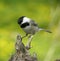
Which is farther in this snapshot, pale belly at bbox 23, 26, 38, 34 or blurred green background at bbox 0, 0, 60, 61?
blurred green background at bbox 0, 0, 60, 61

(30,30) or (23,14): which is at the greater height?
(30,30)

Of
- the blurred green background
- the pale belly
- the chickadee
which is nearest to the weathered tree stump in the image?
the chickadee

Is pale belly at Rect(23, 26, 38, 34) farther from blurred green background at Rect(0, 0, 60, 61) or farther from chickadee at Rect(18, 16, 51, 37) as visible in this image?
blurred green background at Rect(0, 0, 60, 61)

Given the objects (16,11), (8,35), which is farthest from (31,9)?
(8,35)

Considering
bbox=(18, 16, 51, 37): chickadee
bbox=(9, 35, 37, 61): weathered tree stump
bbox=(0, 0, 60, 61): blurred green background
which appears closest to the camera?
bbox=(9, 35, 37, 61): weathered tree stump

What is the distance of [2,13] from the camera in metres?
10.7

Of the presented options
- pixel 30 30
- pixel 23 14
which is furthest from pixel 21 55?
pixel 23 14

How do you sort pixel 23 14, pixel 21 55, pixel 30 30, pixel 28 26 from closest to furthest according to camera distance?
pixel 21 55 < pixel 30 30 < pixel 28 26 < pixel 23 14

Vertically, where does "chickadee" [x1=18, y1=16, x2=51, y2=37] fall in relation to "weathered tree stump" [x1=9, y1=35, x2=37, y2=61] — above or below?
below

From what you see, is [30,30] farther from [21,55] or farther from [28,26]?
[21,55]

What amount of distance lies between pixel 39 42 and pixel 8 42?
0.53m

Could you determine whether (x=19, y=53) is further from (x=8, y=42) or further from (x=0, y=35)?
(x=0, y=35)

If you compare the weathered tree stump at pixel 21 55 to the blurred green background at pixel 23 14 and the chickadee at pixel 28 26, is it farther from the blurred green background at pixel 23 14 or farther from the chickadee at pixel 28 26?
the blurred green background at pixel 23 14

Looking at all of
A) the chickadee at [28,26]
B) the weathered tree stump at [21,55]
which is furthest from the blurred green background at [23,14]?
the weathered tree stump at [21,55]
